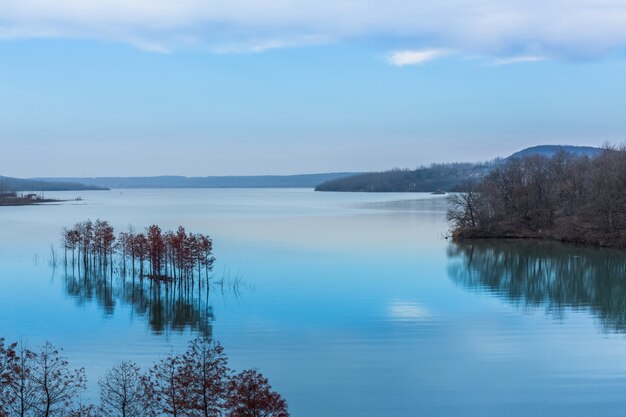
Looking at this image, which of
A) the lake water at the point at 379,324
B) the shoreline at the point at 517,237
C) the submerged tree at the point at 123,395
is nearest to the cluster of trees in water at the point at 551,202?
the shoreline at the point at 517,237

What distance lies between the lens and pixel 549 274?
37.4 meters

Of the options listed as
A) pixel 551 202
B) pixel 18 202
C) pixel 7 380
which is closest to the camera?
pixel 7 380

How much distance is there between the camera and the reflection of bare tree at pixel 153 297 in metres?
25.5

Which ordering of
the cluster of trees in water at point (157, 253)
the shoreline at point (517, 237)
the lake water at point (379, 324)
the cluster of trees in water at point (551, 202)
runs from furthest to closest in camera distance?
the shoreline at point (517, 237) → the cluster of trees in water at point (551, 202) → the cluster of trees in water at point (157, 253) → the lake water at point (379, 324)

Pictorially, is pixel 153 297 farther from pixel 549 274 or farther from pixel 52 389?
pixel 549 274

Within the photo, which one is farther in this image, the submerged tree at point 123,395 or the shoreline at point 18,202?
the shoreline at point 18,202

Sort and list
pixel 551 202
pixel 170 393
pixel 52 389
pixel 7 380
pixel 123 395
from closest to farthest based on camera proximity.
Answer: pixel 7 380 → pixel 170 393 → pixel 52 389 → pixel 123 395 → pixel 551 202

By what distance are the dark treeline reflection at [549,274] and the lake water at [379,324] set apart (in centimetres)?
13

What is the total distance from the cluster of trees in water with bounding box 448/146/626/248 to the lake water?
7421 mm

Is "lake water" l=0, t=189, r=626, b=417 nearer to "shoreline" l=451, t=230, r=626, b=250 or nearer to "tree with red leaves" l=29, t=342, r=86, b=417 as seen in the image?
"tree with red leaves" l=29, t=342, r=86, b=417

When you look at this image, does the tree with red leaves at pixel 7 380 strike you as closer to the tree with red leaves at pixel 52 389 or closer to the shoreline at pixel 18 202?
the tree with red leaves at pixel 52 389

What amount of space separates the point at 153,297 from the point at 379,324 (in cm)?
1222

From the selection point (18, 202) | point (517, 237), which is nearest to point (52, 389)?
point (517, 237)

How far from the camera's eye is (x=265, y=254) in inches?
1716
